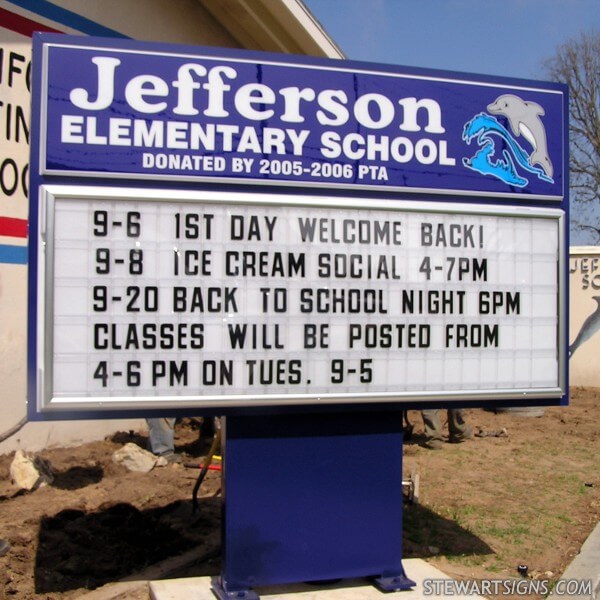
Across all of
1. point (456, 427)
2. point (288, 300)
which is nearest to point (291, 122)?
point (288, 300)

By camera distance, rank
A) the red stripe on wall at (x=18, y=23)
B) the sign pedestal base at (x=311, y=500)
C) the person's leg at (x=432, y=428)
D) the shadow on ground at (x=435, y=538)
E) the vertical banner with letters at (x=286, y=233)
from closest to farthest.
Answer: the vertical banner with letters at (x=286, y=233) < the sign pedestal base at (x=311, y=500) < the shadow on ground at (x=435, y=538) < the red stripe on wall at (x=18, y=23) < the person's leg at (x=432, y=428)

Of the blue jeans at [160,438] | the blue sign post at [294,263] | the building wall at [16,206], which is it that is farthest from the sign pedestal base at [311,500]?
the building wall at [16,206]

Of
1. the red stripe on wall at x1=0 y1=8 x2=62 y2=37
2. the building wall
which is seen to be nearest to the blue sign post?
the building wall

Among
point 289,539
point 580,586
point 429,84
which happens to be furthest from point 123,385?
point 580,586

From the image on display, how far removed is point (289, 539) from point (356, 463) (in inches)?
26.2

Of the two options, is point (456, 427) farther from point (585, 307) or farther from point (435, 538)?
point (585, 307)

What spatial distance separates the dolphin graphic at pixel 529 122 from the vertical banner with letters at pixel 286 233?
1 cm

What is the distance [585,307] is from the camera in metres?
17.6

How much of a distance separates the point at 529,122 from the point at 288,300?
2182mm

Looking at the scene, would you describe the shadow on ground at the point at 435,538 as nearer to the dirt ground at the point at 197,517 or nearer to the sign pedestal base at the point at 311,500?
the dirt ground at the point at 197,517

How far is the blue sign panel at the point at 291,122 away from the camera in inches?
193

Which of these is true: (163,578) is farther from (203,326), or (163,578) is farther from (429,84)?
(429,84)

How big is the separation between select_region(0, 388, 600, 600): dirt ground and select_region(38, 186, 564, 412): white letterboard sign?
1.51 meters

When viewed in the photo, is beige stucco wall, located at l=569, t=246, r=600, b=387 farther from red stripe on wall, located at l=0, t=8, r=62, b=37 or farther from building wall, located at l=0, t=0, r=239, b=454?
A: red stripe on wall, located at l=0, t=8, r=62, b=37
